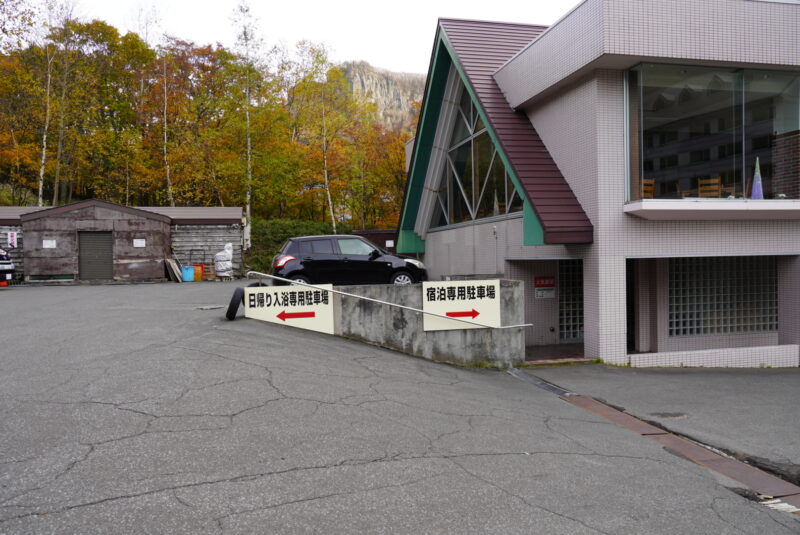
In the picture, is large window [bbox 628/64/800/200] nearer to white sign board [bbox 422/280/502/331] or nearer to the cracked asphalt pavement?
white sign board [bbox 422/280/502/331]

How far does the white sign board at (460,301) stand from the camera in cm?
996

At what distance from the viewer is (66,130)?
31.5 m

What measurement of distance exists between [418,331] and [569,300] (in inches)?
191

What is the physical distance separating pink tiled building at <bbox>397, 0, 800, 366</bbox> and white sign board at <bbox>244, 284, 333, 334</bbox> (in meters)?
4.20

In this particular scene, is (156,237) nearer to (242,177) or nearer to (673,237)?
(242,177)

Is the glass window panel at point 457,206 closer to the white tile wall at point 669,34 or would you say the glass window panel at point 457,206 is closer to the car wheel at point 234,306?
the white tile wall at point 669,34

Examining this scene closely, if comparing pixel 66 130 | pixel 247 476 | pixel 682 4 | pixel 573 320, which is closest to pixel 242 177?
pixel 66 130

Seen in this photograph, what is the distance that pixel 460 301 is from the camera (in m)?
10.0

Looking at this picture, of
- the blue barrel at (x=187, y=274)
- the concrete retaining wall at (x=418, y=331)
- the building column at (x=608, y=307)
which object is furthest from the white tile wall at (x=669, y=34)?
the blue barrel at (x=187, y=274)

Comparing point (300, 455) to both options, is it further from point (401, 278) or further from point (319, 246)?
point (401, 278)

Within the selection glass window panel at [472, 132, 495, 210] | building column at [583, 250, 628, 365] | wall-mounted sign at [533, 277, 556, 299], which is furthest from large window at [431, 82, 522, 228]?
building column at [583, 250, 628, 365]

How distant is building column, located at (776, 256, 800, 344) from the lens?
1187cm

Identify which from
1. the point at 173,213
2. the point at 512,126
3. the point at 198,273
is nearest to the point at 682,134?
the point at 512,126

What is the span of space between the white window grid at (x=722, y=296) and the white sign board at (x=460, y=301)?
4.85 meters
